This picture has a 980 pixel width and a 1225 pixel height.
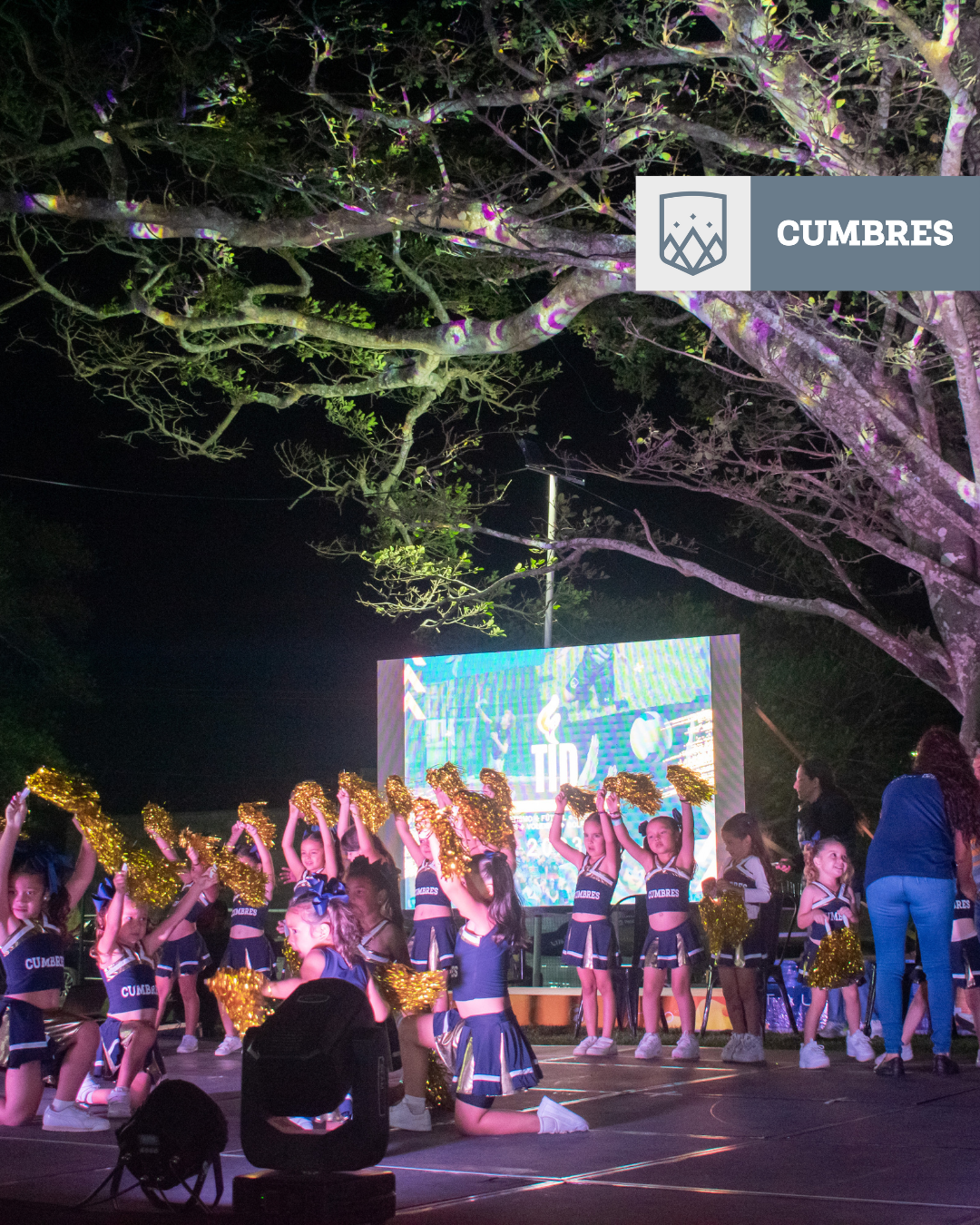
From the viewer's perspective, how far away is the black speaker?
3990 millimetres

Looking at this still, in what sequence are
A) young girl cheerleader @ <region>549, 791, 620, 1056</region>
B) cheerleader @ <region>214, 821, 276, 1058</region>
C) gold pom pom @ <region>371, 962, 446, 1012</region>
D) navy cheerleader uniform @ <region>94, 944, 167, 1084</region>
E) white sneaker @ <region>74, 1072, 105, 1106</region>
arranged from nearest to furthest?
gold pom pom @ <region>371, 962, 446, 1012</region>
navy cheerleader uniform @ <region>94, 944, 167, 1084</region>
white sneaker @ <region>74, 1072, 105, 1106</region>
young girl cheerleader @ <region>549, 791, 620, 1056</region>
cheerleader @ <region>214, 821, 276, 1058</region>

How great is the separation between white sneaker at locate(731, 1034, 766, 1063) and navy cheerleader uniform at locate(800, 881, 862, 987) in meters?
0.54

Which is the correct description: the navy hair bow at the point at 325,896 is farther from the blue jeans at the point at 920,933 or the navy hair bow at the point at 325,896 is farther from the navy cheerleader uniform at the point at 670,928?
the blue jeans at the point at 920,933

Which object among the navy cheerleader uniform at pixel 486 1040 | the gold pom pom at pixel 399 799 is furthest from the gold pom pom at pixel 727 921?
the navy cheerleader uniform at pixel 486 1040

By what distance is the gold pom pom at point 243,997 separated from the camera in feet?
17.4

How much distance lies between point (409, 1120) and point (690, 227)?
6192 mm

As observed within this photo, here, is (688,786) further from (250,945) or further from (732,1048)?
(250,945)

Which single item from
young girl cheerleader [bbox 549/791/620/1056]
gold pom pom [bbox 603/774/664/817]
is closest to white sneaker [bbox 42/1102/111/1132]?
young girl cheerleader [bbox 549/791/620/1056]

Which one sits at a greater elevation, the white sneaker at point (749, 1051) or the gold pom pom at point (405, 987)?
the gold pom pom at point (405, 987)

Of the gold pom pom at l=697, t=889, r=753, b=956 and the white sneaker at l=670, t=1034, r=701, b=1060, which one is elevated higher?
the gold pom pom at l=697, t=889, r=753, b=956

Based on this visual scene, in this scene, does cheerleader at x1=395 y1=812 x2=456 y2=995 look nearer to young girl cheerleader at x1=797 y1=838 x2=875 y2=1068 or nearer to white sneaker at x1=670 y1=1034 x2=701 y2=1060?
white sneaker at x1=670 y1=1034 x2=701 y2=1060

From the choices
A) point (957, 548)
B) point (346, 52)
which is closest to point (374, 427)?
point (346, 52)

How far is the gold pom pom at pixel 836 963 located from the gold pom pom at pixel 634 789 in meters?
1.61

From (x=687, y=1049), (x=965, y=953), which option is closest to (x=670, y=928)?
(x=687, y=1049)
